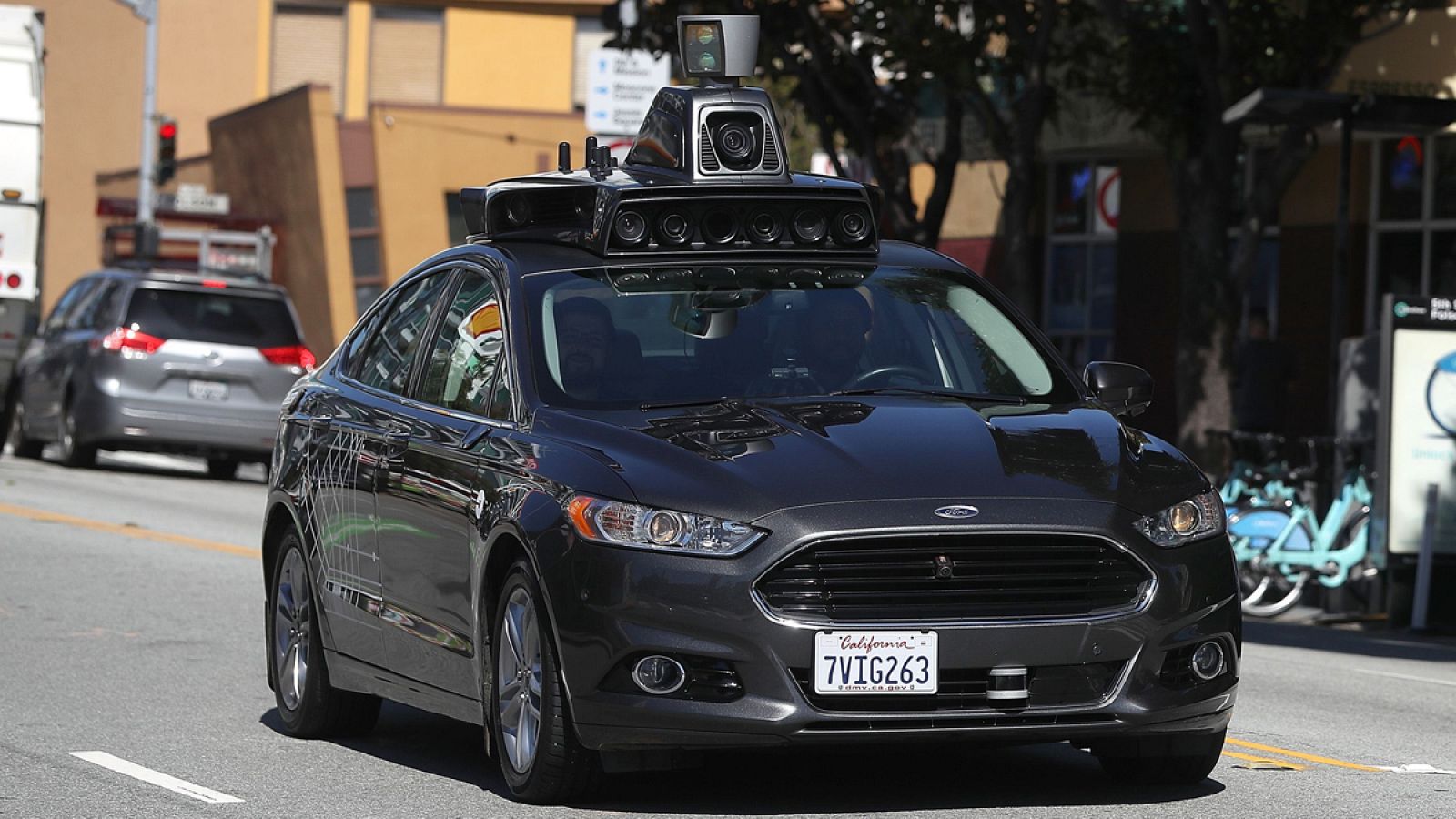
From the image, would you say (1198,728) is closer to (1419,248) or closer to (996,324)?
(996,324)

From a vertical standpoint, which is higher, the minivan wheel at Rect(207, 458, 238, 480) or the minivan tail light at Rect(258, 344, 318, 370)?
the minivan tail light at Rect(258, 344, 318, 370)

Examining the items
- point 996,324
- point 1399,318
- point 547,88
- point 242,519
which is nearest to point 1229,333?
point 1399,318

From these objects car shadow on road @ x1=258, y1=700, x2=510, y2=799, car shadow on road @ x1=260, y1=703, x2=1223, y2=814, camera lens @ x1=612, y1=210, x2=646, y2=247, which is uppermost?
camera lens @ x1=612, y1=210, x2=646, y2=247

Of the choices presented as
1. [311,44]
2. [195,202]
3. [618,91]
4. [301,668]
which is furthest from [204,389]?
[311,44]

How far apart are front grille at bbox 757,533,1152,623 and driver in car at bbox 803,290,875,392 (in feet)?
3.60

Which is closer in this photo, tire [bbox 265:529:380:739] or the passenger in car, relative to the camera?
the passenger in car

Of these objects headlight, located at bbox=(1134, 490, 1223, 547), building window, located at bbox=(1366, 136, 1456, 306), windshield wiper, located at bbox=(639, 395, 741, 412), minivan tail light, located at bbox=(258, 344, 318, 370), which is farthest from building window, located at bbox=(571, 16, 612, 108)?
headlight, located at bbox=(1134, 490, 1223, 547)

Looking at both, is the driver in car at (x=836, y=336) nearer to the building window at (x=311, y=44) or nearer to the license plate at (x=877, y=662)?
the license plate at (x=877, y=662)

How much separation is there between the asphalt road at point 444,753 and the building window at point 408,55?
113ft

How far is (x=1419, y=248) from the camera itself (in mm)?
23359

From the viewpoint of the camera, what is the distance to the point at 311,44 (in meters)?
48.4

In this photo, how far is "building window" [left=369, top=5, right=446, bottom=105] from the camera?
4784cm

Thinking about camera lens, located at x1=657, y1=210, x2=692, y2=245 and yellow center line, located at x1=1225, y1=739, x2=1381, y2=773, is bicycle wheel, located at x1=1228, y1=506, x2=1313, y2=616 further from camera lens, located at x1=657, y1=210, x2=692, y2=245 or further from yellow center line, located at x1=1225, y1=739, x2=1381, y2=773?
camera lens, located at x1=657, y1=210, x2=692, y2=245

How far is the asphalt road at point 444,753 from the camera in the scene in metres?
7.03
